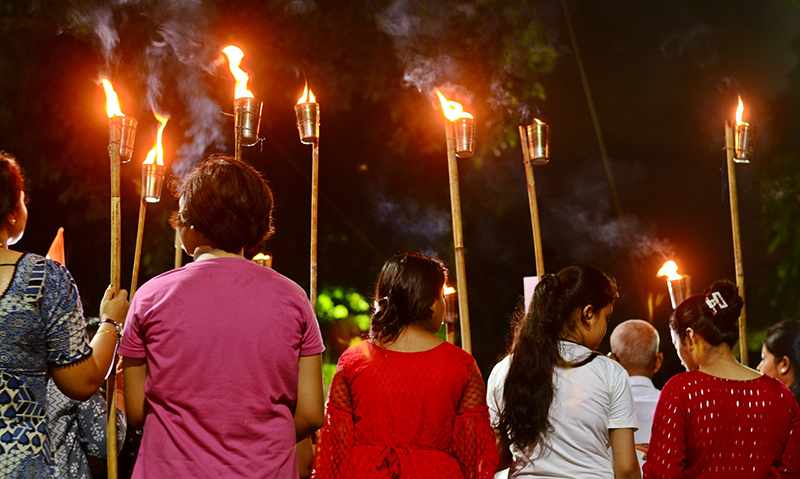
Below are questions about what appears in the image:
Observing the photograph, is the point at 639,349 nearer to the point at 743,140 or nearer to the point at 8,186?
the point at 743,140

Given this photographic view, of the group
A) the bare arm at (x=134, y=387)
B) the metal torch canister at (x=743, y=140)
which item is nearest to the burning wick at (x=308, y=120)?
the bare arm at (x=134, y=387)

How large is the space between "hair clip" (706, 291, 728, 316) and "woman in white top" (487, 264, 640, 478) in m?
0.47

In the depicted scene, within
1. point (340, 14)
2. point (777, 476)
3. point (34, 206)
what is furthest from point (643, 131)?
point (34, 206)

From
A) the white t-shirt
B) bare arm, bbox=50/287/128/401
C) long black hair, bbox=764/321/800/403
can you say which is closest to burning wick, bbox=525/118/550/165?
the white t-shirt

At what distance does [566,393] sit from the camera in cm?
245

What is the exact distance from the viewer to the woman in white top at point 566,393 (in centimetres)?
240

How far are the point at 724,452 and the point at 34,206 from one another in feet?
19.4

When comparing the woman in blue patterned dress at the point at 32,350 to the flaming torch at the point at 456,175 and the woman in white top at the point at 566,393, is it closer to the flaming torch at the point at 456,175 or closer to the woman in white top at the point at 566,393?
the woman in white top at the point at 566,393

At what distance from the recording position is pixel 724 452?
2.53m

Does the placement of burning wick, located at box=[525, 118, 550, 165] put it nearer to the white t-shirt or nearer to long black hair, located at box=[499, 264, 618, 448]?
long black hair, located at box=[499, 264, 618, 448]

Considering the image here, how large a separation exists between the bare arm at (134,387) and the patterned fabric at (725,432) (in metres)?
1.83

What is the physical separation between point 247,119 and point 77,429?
139 centimetres

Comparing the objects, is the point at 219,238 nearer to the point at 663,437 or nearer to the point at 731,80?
the point at 663,437

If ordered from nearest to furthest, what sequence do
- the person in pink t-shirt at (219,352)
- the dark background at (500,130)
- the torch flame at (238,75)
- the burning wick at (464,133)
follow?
the person in pink t-shirt at (219,352) < the torch flame at (238,75) < the burning wick at (464,133) < the dark background at (500,130)
